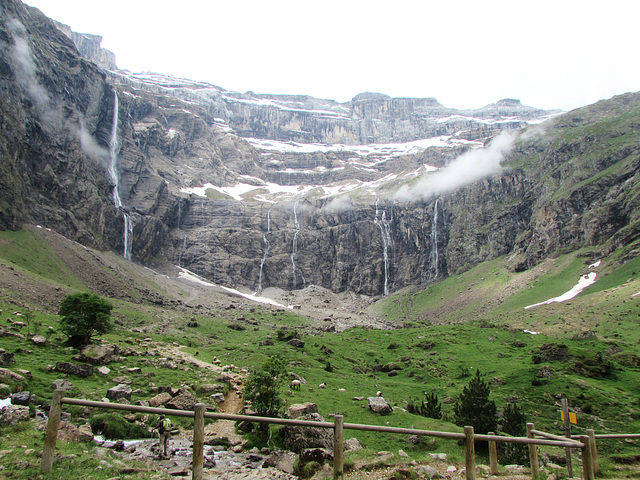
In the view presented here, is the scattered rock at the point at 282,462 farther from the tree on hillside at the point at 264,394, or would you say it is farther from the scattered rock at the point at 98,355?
the scattered rock at the point at 98,355

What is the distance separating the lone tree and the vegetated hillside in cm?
181

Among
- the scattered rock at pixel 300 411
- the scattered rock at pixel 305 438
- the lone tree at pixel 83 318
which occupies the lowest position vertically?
the scattered rock at pixel 305 438

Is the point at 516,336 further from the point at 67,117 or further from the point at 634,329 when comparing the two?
the point at 67,117

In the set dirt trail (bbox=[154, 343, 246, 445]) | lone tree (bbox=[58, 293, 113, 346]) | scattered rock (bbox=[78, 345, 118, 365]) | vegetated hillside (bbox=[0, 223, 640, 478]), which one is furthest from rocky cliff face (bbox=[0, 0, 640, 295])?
scattered rock (bbox=[78, 345, 118, 365])

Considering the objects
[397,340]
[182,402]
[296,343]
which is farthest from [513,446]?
[397,340]

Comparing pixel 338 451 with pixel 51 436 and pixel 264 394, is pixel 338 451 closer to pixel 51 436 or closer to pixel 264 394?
pixel 51 436

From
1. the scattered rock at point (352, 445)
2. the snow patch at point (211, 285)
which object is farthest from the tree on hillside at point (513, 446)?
the snow patch at point (211, 285)

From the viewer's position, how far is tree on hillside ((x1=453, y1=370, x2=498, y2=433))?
28.3 m

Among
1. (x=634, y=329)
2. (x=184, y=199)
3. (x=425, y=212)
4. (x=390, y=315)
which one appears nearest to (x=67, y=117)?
(x=184, y=199)

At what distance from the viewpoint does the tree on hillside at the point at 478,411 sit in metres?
28.3

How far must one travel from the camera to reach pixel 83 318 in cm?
3838

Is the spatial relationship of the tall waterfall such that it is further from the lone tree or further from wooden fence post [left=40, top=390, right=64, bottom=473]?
wooden fence post [left=40, top=390, right=64, bottom=473]

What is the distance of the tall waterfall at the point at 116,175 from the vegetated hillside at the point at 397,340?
18.7 metres

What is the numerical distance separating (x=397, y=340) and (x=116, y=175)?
143m
